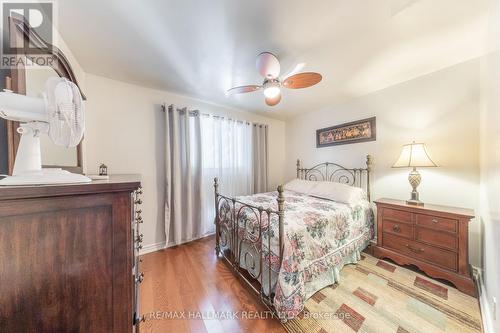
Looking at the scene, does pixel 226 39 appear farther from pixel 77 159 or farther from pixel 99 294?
pixel 99 294

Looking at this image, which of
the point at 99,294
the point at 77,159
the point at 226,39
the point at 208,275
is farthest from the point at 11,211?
the point at 208,275

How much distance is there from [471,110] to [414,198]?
109cm

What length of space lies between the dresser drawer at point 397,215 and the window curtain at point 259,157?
6.95 feet

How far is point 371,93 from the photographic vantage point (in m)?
2.67

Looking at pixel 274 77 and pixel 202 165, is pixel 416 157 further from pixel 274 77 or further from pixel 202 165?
pixel 202 165

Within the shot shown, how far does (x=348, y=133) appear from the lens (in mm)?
2955

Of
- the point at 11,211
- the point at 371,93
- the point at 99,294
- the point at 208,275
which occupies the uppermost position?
the point at 371,93

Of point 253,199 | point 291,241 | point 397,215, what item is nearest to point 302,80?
point 291,241

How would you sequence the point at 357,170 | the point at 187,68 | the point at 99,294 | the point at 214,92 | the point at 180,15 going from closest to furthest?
the point at 99,294
the point at 180,15
the point at 187,68
the point at 214,92
the point at 357,170

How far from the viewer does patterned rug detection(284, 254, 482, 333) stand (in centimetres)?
135

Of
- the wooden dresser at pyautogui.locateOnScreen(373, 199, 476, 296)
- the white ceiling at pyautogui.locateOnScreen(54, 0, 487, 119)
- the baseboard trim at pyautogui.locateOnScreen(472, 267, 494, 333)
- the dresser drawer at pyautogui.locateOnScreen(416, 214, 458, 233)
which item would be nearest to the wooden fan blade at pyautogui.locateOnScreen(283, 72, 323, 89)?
the white ceiling at pyautogui.locateOnScreen(54, 0, 487, 119)

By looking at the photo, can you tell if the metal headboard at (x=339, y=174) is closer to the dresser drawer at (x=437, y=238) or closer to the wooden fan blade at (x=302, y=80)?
the dresser drawer at (x=437, y=238)

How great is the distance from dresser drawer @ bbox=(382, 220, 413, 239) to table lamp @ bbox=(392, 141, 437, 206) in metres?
0.29

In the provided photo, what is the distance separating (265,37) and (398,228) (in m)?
2.56
